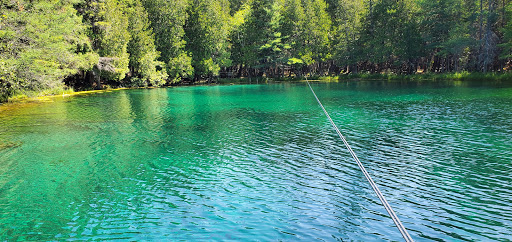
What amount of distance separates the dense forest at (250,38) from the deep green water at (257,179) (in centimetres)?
1848

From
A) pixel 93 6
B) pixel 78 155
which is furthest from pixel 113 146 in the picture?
pixel 93 6

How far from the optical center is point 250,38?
73062mm

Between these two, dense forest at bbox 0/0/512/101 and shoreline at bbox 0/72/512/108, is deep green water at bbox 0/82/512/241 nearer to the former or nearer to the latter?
dense forest at bbox 0/0/512/101

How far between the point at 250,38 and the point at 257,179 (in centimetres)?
6378

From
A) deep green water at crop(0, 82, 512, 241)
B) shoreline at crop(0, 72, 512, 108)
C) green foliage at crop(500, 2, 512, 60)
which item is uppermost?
green foliage at crop(500, 2, 512, 60)

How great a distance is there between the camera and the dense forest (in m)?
41.8

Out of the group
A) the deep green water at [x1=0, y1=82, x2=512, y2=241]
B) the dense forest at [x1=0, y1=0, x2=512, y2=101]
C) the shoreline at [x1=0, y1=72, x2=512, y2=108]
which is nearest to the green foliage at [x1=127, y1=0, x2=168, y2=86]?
the dense forest at [x1=0, y1=0, x2=512, y2=101]

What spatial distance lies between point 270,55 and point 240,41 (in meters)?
7.21

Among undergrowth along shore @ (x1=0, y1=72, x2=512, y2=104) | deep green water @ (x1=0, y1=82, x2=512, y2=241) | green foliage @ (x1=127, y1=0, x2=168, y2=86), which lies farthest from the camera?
green foliage @ (x1=127, y1=0, x2=168, y2=86)

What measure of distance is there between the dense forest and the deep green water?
1848 centimetres

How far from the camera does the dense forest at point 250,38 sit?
4178cm

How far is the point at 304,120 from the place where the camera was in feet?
79.4

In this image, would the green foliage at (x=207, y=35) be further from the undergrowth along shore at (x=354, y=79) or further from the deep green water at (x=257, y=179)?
the deep green water at (x=257, y=179)

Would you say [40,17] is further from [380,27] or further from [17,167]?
[380,27]
